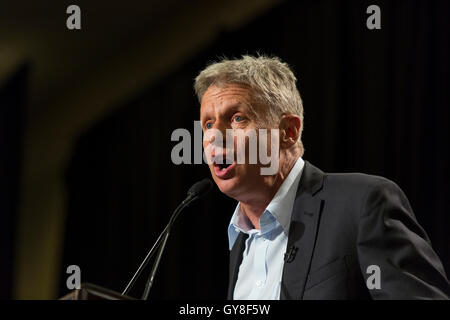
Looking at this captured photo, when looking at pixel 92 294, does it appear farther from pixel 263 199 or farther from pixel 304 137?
pixel 304 137

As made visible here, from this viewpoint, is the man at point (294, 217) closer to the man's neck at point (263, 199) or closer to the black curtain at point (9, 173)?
the man's neck at point (263, 199)

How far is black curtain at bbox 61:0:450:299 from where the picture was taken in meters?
3.29

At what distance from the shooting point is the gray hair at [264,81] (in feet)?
7.73

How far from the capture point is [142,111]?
5.02m

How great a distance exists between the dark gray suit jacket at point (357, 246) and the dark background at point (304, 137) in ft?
4.17

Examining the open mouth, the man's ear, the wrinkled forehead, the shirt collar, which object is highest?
the wrinkled forehead

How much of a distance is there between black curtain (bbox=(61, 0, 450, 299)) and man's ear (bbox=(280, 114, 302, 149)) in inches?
43.5

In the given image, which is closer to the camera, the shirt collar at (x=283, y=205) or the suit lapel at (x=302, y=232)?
the suit lapel at (x=302, y=232)

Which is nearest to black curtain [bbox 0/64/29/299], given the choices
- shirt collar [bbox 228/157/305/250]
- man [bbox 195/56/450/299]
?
man [bbox 195/56/450/299]

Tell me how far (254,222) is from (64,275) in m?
3.18

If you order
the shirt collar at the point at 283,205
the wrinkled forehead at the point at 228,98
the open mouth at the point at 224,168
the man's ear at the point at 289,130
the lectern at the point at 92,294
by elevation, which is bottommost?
the lectern at the point at 92,294

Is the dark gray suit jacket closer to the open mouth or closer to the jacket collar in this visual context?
the jacket collar

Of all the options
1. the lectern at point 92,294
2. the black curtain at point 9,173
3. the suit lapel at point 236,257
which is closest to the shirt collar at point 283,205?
the suit lapel at point 236,257
